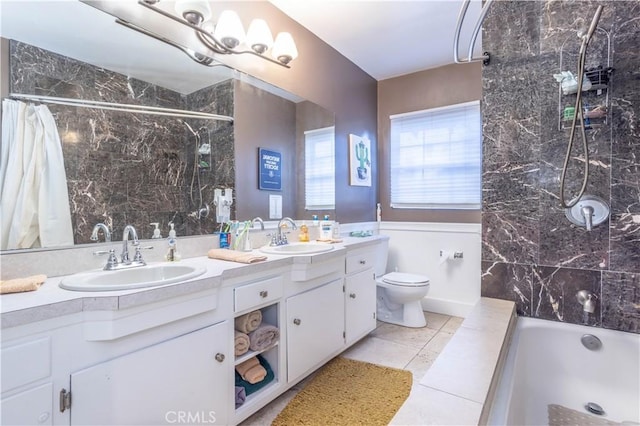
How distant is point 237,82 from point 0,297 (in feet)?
5.17

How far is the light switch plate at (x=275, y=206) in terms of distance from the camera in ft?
7.25

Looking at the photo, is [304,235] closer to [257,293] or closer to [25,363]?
[257,293]

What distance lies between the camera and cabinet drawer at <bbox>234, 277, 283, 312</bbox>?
1407 millimetres

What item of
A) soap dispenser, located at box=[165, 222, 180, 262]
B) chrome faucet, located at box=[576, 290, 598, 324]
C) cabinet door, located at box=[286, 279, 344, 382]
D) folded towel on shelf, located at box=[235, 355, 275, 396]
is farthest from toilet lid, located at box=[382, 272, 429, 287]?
soap dispenser, located at box=[165, 222, 180, 262]

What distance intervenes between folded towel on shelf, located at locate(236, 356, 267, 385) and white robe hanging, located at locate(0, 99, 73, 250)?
0.95m

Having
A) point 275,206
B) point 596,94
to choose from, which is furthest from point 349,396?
point 596,94

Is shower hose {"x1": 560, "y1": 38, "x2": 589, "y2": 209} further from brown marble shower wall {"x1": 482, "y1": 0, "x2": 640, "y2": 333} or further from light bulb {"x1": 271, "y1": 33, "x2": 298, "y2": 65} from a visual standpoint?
light bulb {"x1": 271, "y1": 33, "x2": 298, "y2": 65}

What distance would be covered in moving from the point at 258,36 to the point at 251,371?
1951mm

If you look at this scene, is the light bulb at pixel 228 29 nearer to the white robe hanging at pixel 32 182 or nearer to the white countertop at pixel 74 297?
the white robe hanging at pixel 32 182

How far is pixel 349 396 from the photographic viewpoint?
1751mm

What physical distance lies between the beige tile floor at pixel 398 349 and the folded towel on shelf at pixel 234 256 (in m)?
A: 0.81

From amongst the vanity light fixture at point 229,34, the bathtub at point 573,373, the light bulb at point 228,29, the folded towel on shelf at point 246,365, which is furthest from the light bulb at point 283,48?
the bathtub at point 573,373

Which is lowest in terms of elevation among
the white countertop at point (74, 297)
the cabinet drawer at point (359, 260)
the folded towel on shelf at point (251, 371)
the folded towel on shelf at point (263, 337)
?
the folded towel on shelf at point (251, 371)

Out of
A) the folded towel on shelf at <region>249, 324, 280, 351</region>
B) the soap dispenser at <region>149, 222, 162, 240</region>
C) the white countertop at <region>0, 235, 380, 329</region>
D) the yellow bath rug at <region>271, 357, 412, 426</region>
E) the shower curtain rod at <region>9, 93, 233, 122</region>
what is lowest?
the yellow bath rug at <region>271, 357, 412, 426</region>
